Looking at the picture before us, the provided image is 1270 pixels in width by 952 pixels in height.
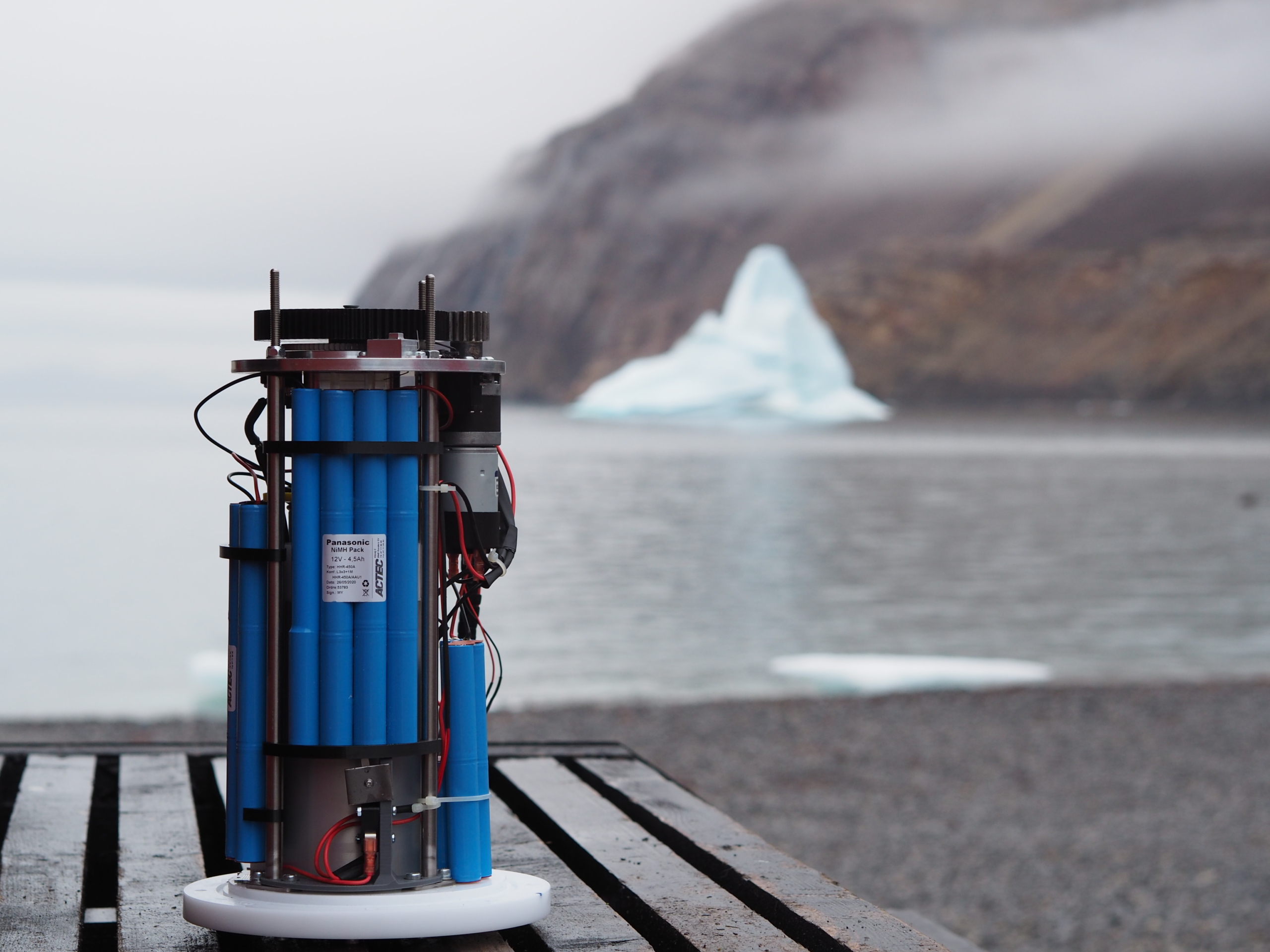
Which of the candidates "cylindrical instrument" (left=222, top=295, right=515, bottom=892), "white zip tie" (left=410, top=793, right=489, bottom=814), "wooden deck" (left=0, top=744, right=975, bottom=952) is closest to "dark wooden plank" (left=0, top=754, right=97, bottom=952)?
"wooden deck" (left=0, top=744, right=975, bottom=952)

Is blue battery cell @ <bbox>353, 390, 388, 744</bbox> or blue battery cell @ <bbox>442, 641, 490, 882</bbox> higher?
blue battery cell @ <bbox>353, 390, 388, 744</bbox>

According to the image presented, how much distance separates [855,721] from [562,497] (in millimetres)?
27482

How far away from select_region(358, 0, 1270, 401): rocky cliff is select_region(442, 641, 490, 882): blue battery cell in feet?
313

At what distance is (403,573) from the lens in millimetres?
2250

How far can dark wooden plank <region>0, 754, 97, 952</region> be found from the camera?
2213 millimetres

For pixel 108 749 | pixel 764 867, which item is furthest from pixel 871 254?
pixel 764 867

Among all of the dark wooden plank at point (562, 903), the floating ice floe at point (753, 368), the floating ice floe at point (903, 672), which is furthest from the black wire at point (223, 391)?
the floating ice floe at point (753, 368)

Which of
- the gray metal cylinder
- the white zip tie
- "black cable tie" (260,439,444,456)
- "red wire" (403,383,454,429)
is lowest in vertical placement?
the white zip tie

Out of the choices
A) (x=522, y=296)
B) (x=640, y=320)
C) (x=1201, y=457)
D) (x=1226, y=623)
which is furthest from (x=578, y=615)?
(x=522, y=296)

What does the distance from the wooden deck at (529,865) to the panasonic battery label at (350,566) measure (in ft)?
1.66

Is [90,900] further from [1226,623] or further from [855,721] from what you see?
[1226,623]

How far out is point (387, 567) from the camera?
2250mm

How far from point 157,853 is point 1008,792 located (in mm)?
5570

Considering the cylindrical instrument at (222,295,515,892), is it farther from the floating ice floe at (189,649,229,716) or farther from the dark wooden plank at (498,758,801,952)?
the floating ice floe at (189,649,229,716)
